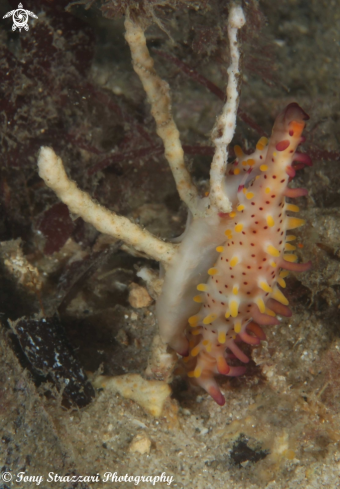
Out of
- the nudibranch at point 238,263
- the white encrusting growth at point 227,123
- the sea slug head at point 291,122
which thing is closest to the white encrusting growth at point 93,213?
the nudibranch at point 238,263

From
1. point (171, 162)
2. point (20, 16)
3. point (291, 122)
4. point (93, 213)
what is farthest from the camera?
point (20, 16)

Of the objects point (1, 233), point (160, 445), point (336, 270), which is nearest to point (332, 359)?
point (336, 270)

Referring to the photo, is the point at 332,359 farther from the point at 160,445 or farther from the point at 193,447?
the point at 160,445

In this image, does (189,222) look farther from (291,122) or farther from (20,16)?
(20,16)

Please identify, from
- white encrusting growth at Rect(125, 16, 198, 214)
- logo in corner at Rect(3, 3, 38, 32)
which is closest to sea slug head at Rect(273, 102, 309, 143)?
white encrusting growth at Rect(125, 16, 198, 214)

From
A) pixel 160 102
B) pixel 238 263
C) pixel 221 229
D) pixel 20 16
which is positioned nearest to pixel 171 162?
pixel 160 102

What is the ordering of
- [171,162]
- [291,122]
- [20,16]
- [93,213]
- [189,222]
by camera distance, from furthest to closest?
[20,16], [189,222], [171,162], [93,213], [291,122]
